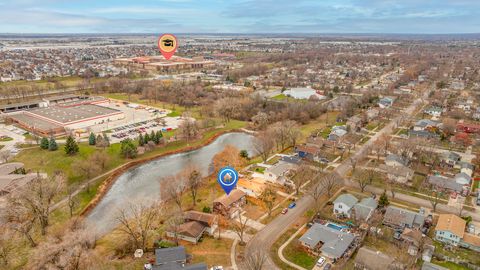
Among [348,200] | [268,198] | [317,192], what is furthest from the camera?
[317,192]

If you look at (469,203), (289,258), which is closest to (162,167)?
(289,258)

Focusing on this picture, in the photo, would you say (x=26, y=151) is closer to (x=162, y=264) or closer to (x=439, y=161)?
(x=162, y=264)

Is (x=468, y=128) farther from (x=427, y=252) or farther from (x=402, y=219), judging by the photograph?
(x=427, y=252)

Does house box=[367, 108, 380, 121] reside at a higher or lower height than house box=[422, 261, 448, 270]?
higher

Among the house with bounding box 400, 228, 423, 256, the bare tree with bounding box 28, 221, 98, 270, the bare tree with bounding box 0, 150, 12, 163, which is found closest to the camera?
the bare tree with bounding box 28, 221, 98, 270

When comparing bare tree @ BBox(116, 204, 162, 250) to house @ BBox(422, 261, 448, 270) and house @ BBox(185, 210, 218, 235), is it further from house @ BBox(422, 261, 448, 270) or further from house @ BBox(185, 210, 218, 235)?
house @ BBox(422, 261, 448, 270)

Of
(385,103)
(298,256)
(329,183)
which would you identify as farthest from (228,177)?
(385,103)

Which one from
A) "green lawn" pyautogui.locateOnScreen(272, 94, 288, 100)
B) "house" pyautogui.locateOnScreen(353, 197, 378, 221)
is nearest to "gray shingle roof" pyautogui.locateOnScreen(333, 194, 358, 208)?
"house" pyautogui.locateOnScreen(353, 197, 378, 221)
